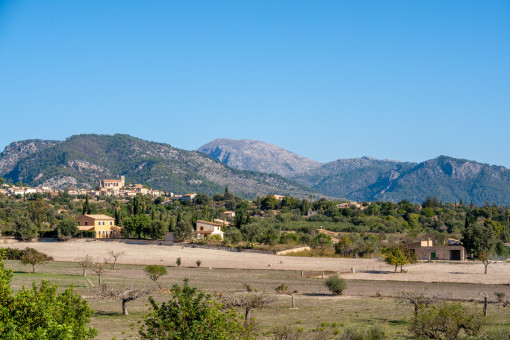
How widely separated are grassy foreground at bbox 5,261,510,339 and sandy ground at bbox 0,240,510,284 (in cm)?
407

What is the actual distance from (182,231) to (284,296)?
2066 inches

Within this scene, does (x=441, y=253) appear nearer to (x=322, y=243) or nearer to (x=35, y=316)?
(x=322, y=243)

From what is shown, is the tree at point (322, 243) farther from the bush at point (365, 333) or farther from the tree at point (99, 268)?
the bush at point (365, 333)

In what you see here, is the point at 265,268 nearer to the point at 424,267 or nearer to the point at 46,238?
the point at 424,267

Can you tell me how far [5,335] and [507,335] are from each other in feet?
53.2

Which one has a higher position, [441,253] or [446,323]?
[441,253]

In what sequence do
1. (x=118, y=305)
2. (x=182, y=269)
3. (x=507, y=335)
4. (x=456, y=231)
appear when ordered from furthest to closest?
(x=456, y=231)
(x=182, y=269)
(x=118, y=305)
(x=507, y=335)

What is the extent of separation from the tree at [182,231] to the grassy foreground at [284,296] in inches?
1109

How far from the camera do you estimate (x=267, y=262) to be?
2677 inches

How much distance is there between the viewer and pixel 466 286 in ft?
157

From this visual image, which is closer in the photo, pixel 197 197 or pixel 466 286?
pixel 466 286

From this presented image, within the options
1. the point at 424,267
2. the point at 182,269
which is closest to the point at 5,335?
the point at 182,269

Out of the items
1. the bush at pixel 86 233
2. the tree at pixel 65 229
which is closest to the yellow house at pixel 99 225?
the bush at pixel 86 233

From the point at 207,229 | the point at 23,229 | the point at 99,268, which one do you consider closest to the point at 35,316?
the point at 99,268
